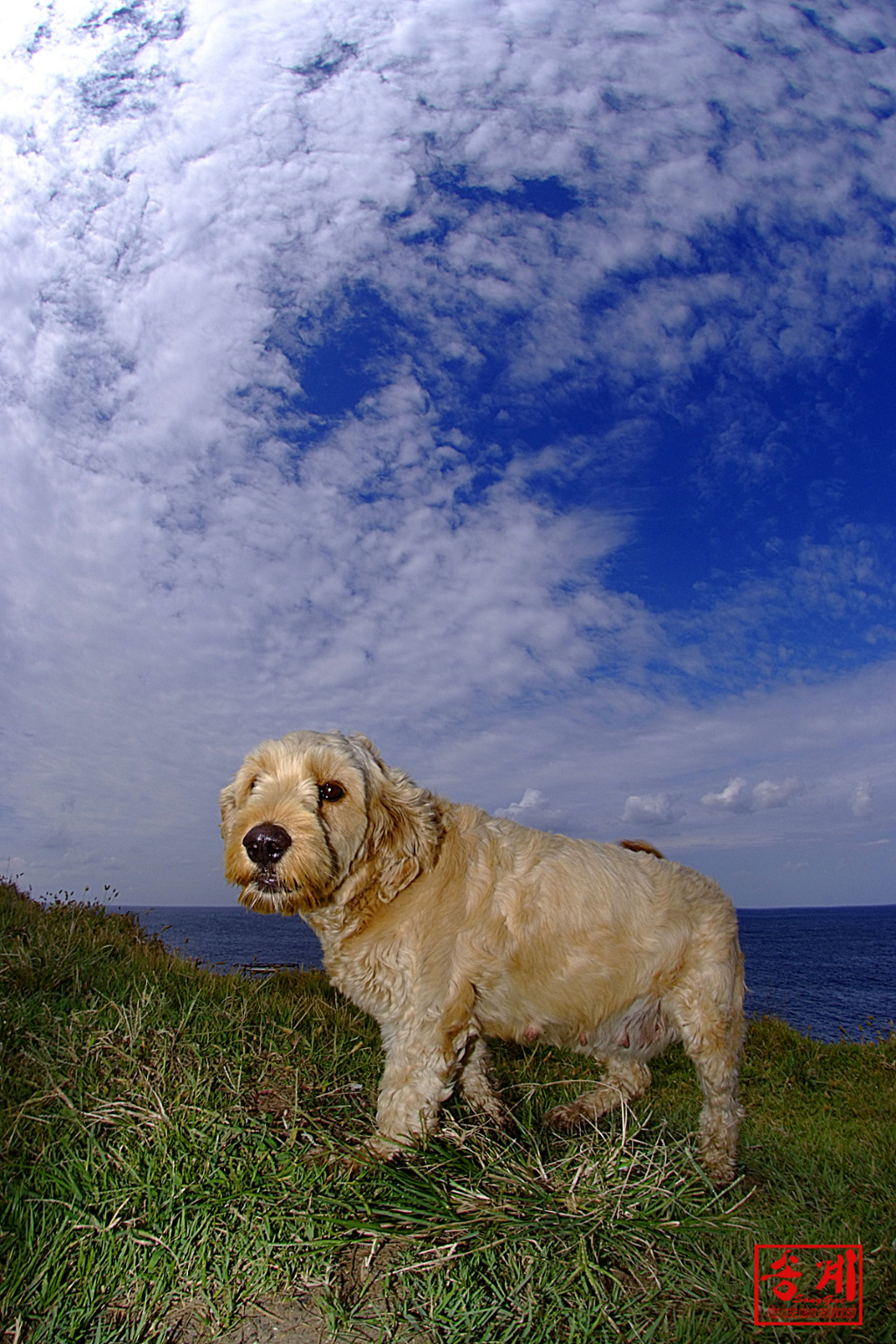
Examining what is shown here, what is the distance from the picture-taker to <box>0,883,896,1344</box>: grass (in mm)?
3566

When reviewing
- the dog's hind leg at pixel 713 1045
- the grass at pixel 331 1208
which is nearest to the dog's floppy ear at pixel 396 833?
the grass at pixel 331 1208

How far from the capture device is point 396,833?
5691 millimetres

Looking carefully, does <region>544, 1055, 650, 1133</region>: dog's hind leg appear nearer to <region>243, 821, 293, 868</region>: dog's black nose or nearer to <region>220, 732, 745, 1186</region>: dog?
<region>220, 732, 745, 1186</region>: dog

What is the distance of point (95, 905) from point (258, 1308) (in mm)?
10258

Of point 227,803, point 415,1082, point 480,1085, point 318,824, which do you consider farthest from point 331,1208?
point 227,803

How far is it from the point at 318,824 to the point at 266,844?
0.37 meters

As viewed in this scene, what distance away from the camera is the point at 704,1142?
5848 millimetres

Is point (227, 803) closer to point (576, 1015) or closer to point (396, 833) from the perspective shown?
point (396, 833)

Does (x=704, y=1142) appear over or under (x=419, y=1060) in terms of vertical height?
under

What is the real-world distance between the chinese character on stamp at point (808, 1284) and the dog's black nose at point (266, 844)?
349 centimetres

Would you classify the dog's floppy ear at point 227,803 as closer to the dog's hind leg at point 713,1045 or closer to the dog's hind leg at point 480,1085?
the dog's hind leg at point 480,1085

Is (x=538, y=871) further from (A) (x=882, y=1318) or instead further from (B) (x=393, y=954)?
(A) (x=882, y=1318)

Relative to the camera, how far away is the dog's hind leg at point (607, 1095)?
613 cm

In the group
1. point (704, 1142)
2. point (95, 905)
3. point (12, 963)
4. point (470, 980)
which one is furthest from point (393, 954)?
point (95, 905)
